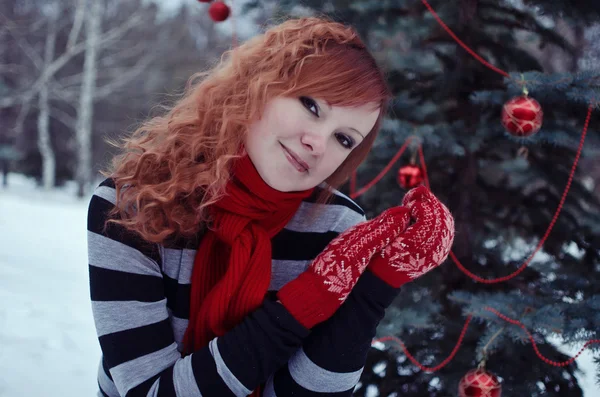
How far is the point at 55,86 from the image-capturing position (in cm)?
1050

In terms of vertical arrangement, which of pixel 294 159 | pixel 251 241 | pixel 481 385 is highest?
pixel 294 159

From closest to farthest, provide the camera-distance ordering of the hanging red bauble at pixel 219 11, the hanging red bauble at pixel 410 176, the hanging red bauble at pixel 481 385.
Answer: the hanging red bauble at pixel 481 385
the hanging red bauble at pixel 410 176
the hanging red bauble at pixel 219 11

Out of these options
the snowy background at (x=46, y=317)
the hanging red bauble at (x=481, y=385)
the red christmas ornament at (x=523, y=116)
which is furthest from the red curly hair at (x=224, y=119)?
the snowy background at (x=46, y=317)

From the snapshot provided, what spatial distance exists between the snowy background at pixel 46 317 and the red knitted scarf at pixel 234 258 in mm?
1255

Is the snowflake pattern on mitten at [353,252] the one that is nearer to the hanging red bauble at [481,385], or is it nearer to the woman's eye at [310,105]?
the woman's eye at [310,105]

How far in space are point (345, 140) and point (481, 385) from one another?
1.03 m

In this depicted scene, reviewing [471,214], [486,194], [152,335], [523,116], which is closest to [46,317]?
[152,335]

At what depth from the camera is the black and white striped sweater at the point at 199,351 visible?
3.41 ft

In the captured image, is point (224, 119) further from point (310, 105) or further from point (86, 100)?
point (86, 100)

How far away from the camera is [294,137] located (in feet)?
3.81

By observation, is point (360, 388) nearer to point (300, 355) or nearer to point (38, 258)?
point (300, 355)

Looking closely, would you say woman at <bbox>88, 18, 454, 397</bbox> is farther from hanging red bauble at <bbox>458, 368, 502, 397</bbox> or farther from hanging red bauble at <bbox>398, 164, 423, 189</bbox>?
hanging red bauble at <bbox>398, 164, 423, 189</bbox>

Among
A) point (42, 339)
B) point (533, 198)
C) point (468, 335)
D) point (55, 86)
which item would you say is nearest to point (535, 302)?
point (468, 335)

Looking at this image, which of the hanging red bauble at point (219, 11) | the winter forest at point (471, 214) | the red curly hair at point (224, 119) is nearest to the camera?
the red curly hair at point (224, 119)
